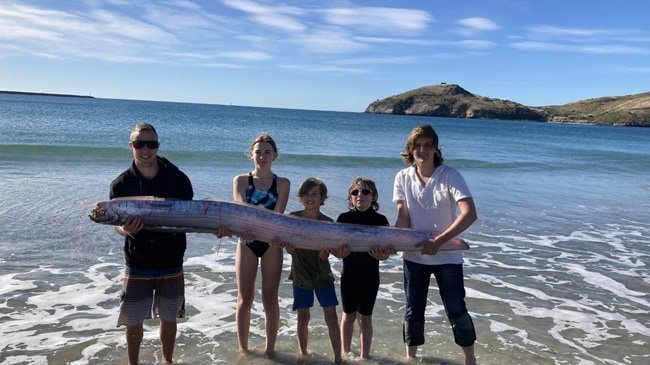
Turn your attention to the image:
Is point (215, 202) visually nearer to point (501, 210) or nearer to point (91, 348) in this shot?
point (91, 348)

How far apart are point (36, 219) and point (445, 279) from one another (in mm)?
9052

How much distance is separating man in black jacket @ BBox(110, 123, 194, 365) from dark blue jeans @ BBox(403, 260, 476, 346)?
2.14m

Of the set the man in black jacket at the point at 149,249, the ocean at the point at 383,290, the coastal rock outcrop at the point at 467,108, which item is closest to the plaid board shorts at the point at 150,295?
the man in black jacket at the point at 149,249

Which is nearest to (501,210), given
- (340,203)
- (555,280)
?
(340,203)

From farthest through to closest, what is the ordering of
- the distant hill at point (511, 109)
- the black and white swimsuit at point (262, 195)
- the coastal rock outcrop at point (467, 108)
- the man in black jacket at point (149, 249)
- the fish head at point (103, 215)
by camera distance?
the coastal rock outcrop at point (467, 108) → the distant hill at point (511, 109) → the black and white swimsuit at point (262, 195) → the man in black jacket at point (149, 249) → the fish head at point (103, 215)

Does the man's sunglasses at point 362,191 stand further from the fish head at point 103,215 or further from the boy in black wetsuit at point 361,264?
the fish head at point 103,215

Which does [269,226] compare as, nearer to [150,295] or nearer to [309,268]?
[309,268]

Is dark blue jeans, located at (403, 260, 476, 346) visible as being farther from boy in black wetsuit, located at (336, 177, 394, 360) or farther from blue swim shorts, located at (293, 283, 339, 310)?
blue swim shorts, located at (293, 283, 339, 310)

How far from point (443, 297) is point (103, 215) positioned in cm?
303

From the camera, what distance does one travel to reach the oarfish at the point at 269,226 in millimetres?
4688

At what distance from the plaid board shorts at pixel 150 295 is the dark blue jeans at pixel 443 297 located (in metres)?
2.14

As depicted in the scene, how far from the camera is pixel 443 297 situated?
5.10 m

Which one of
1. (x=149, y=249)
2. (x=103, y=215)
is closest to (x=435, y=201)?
(x=149, y=249)

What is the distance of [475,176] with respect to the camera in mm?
24562
